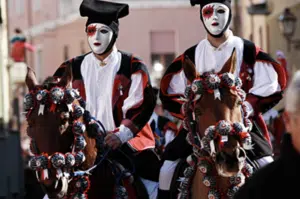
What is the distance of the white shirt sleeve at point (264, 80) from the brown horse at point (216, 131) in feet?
2.44

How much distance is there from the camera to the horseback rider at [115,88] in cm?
1063

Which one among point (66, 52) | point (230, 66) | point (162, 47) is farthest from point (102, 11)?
point (66, 52)

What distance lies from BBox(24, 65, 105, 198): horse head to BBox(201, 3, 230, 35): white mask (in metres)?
1.30

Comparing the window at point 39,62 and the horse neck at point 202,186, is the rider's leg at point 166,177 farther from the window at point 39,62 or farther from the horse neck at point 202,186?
the window at point 39,62

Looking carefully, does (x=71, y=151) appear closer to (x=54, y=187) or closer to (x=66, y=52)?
(x=54, y=187)

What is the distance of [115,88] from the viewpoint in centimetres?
1077

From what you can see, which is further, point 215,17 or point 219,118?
point 215,17

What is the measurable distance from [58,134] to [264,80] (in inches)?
72.5

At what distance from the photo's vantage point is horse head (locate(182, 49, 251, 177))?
28.5 feet

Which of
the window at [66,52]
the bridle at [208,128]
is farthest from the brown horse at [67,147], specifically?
the window at [66,52]

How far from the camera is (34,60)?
180 feet

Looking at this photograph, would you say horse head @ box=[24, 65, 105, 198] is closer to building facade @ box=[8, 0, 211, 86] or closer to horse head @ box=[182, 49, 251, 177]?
horse head @ box=[182, 49, 251, 177]

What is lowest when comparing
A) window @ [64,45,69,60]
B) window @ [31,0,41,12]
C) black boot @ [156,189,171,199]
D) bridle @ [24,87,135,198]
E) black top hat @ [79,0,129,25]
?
window @ [64,45,69,60]

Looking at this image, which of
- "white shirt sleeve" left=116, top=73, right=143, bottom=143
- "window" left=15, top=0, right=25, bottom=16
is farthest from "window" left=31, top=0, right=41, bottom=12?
"white shirt sleeve" left=116, top=73, right=143, bottom=143
